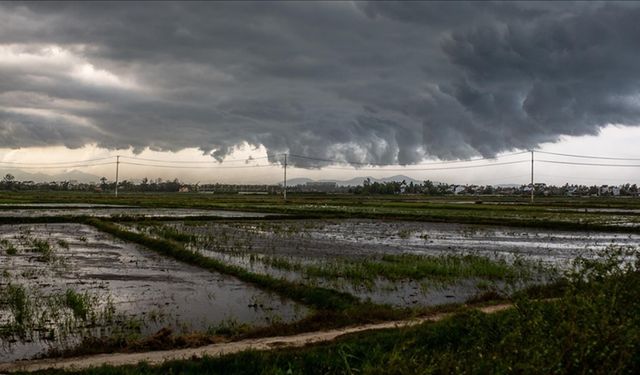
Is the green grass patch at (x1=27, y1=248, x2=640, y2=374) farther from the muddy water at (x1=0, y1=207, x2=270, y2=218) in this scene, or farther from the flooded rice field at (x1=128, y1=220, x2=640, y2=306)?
the muddy water at (x1=0, y1=207, x2=270, y2=218)

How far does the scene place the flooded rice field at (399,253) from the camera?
13.1 meters

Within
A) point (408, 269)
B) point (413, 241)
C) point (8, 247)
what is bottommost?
point (413, 241)

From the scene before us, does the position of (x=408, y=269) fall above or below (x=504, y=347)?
below

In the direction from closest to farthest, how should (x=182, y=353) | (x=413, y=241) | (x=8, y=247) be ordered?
(x=182, y=353) < (x=8, y=247) < (x=413, y=241)

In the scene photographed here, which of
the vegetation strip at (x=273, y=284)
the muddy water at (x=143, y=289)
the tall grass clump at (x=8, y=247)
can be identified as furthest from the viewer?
the tall grass clump at (x=8, y=247)

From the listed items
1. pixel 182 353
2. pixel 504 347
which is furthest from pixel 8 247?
pixel 504 347

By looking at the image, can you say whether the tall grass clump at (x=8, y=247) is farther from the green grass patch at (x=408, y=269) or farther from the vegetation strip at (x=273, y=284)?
the green grass patch at (x=408, y=269)

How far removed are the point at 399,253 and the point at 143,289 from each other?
10.4m

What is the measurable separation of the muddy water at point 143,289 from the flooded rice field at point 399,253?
1.85 metres

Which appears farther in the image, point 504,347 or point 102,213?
point 102,213

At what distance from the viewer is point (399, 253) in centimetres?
1969

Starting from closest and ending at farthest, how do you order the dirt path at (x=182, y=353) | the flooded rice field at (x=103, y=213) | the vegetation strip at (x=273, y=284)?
the dirt path at (x=182, y=353), the vegetation strip at (x=273, y=284), the flooded rice field at (x=103, y=213)

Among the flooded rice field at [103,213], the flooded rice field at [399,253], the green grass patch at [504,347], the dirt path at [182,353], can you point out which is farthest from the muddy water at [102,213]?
the green grass patch at [504,347]

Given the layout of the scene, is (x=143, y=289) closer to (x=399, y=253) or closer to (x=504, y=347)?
(x=504, y=347)
